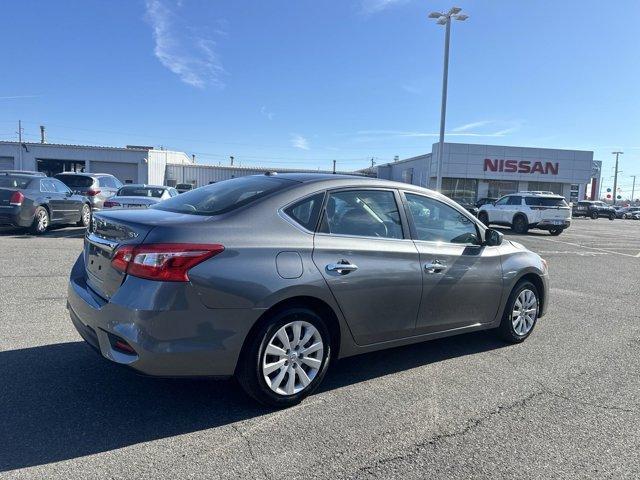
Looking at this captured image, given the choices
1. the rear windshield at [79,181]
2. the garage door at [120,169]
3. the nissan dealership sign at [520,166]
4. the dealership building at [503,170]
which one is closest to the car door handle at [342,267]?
the rear windshield at [79,181]

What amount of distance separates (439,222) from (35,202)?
11.1m

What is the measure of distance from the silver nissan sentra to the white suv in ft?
59.3

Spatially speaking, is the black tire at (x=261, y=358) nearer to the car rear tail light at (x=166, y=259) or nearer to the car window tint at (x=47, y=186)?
the car rear tail light at (x=166, y=259)

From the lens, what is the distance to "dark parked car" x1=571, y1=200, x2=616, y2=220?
44.7 m

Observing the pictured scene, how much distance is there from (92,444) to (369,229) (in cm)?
241

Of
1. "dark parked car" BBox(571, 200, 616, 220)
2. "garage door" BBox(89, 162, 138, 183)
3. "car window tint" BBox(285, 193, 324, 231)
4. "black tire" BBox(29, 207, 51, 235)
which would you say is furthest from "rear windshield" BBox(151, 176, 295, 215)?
"dark parked car" BBox(571, 200, 616, 220)

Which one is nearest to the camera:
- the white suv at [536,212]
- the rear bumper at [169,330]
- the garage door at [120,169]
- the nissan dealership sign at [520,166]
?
the rear bumper at [169,330]

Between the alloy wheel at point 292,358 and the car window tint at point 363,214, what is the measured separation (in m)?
0.77

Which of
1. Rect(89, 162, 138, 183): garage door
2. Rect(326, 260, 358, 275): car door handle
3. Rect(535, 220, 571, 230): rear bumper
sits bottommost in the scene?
Rect(535, 220, 571, 230): rear bumper

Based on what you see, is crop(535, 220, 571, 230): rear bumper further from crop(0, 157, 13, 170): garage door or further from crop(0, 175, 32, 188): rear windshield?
crop(0, 157, 13, 170): garage door

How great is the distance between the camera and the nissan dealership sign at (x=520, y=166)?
42594mm

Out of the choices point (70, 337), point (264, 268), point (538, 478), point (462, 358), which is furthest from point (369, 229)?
point (70, 337)

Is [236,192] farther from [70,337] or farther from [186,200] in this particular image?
[70,337]

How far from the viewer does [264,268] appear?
329 cm
